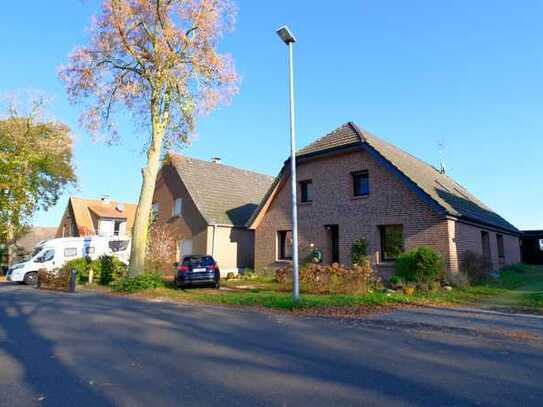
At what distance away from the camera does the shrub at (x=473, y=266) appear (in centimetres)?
1508

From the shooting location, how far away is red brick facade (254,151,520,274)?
15227 millimetres

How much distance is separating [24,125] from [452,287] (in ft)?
116

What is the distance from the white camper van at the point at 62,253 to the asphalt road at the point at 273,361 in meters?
16.0

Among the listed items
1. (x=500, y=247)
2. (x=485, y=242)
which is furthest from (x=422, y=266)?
(x=500, y=247)

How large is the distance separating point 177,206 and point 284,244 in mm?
9136

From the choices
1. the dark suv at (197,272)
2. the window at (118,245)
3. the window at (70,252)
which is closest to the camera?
the dark suv at (197,272)

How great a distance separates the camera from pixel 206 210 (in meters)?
23.4

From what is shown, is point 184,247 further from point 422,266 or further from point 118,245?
point 422,266

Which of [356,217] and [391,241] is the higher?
[356,217]

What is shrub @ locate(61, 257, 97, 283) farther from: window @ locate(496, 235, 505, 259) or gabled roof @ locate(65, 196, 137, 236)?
window @ locate(496, 235, 505, 259)

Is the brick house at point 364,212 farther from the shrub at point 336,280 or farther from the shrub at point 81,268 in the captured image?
the shrub at point 81,268

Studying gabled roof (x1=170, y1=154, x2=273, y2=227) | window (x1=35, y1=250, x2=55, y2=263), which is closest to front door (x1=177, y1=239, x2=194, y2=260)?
gabled roof (x1=170, y1=154, x2=273, y2=227)

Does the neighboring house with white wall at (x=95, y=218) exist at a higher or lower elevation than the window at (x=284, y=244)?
higher

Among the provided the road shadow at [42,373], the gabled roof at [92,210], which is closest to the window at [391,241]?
the road shadow at [42,373]
